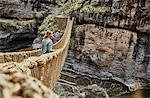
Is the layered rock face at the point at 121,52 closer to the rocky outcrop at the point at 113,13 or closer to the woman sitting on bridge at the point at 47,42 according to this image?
the rocky outcrop at the point at 113,13

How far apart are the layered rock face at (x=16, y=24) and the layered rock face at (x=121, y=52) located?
23.9ft

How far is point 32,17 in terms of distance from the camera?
22781mm

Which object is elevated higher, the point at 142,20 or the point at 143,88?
the point at 142,20

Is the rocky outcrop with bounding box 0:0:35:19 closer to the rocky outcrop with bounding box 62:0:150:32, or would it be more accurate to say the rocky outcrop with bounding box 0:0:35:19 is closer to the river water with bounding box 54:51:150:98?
the rocky outcrop with bounding box 62:0:150:32

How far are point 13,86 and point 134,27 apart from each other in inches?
580

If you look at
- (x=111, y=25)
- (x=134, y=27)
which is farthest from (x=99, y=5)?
(x=134, y=27)

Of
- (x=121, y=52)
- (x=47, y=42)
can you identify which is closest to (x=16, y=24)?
(x=121, y=52)

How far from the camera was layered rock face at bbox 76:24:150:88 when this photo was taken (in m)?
15.2

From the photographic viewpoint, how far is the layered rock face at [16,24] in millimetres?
22078

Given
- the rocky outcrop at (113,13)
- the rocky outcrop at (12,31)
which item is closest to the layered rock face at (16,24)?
the rocky outcrop at (12,31)

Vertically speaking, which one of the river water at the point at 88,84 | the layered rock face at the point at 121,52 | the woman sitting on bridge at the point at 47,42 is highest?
the woman sitting on bridge at the point at 47,42

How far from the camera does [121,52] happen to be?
15.5 m

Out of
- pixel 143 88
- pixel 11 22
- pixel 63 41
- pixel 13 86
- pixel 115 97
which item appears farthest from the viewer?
pixel 11 22

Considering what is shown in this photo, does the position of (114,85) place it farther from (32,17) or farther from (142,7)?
(32,17)
